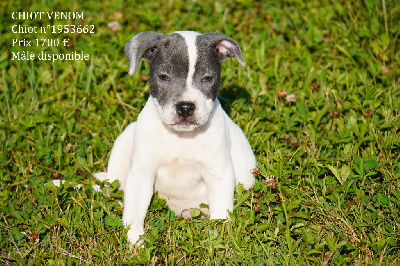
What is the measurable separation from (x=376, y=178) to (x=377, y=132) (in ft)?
2.75

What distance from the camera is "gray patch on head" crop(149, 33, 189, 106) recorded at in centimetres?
468

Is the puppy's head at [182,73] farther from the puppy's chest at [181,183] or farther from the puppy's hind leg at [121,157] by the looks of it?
the puppy's hind leg at [121,157]

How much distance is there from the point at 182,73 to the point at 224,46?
0.64 m

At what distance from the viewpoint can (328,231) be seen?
15.4ft

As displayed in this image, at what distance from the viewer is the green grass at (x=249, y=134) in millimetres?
4508

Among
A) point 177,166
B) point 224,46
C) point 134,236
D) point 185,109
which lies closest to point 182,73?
point 185,109

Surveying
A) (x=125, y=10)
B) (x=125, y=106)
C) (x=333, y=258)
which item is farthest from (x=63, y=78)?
(x=333, y=258)

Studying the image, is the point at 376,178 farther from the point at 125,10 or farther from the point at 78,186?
the point at 125,10

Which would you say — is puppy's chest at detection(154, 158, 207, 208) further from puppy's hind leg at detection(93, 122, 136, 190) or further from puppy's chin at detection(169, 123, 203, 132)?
puppy's hind leg at detection(93, 122, 136, 190)

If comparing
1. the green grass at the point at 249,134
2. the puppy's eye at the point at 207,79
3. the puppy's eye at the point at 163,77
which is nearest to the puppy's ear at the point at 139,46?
the puppy's eye at the point at 163,77

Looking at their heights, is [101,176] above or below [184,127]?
below

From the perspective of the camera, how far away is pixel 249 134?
618 cm

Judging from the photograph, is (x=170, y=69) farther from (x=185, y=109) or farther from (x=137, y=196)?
(x=137, y=196)

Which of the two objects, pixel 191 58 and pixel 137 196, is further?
pixel 137 196
